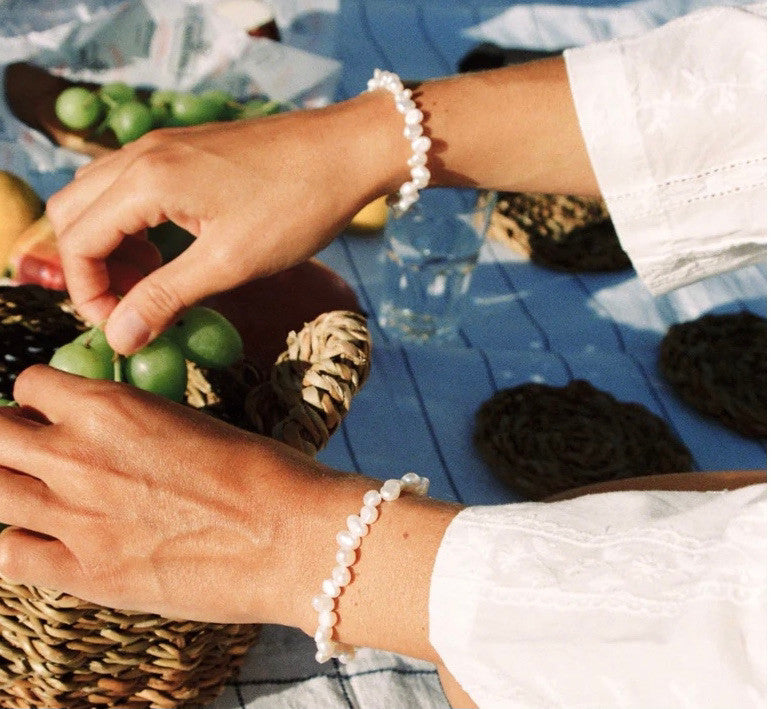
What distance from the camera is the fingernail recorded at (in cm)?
47

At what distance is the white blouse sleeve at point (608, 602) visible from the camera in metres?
0.30

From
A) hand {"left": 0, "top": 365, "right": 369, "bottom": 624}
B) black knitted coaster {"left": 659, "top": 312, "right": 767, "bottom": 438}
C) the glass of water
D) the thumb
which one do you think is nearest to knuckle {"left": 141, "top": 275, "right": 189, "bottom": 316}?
the thumb

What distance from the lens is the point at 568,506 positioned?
0.36 meters

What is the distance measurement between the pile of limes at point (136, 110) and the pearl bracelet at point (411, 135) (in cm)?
38

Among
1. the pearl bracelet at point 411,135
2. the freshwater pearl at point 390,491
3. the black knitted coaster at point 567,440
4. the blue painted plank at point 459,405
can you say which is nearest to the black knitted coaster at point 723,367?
the black knitted coaster at point 567,440

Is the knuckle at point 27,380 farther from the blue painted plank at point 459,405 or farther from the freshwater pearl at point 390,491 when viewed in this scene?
the blue painted plank at point 459,405

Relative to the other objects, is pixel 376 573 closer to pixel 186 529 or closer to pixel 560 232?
pixel 186 529

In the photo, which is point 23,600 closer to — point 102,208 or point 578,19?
point 102,208

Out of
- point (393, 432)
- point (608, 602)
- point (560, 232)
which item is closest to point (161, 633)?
point (608, 602)

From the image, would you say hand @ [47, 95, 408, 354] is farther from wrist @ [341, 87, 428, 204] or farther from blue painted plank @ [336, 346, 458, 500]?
blue painted plank @ [336, 346, 458, 500]

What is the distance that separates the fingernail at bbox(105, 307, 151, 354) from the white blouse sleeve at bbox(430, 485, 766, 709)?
8.4 inches

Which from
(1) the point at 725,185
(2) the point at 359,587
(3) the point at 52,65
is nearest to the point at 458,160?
(1) the point at 725,185

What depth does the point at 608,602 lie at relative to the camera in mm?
322

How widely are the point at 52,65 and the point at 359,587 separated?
82 cm
